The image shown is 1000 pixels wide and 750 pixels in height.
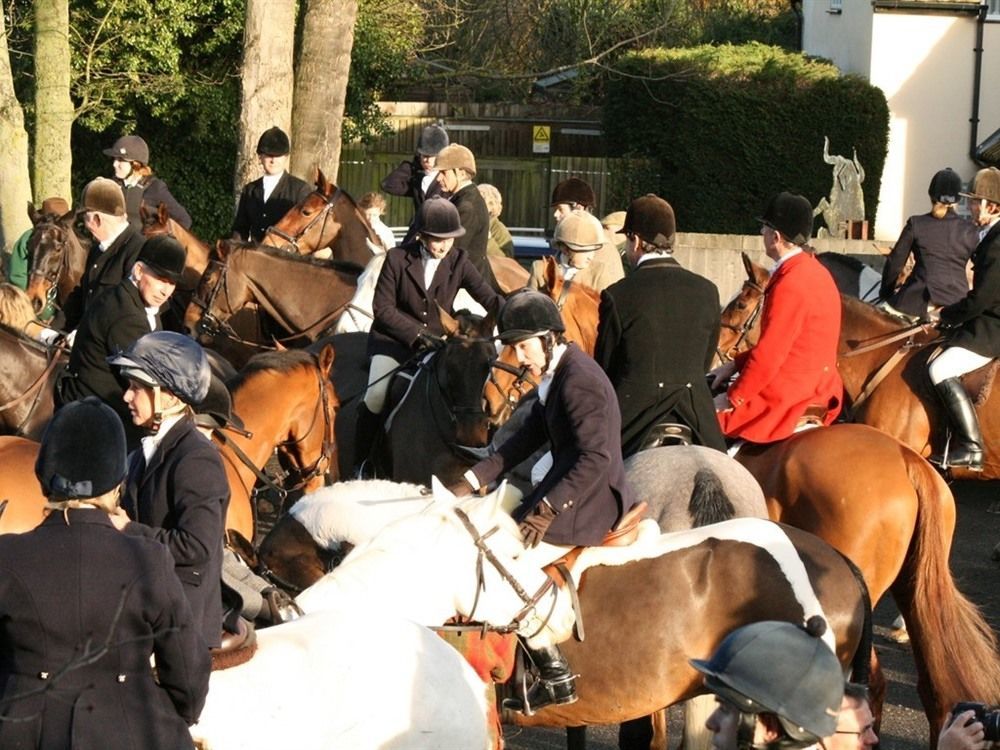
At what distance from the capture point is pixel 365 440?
31.4ft

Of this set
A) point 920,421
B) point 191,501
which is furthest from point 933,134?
point 191,501

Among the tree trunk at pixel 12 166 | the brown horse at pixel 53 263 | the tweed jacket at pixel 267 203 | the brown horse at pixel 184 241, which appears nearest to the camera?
the brown horse at pixel 184 241

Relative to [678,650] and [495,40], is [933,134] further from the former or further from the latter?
[678,650]

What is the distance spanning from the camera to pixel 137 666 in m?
4.07

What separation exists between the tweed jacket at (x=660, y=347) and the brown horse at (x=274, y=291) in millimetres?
4027

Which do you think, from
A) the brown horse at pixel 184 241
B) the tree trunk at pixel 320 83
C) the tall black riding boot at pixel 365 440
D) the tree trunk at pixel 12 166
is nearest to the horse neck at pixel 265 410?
the tall black riding boot at pixel 365 440

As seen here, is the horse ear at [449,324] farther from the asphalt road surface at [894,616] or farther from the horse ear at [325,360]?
the asphalt road surface at [894,616]

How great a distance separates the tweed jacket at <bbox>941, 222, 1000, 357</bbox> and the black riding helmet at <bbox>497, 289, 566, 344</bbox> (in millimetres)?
4901

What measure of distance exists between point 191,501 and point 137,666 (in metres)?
0.79

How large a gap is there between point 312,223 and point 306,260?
1237 mm

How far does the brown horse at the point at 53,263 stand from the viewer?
12.9 meters

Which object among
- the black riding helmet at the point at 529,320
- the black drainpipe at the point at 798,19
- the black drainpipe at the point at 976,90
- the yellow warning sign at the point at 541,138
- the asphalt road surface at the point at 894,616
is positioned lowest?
the asphalt road surface at the point at 894,616

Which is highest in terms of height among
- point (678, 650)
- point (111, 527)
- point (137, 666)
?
point (111, 527)

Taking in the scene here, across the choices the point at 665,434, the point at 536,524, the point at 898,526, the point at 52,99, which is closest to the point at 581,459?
the point at 536,524
